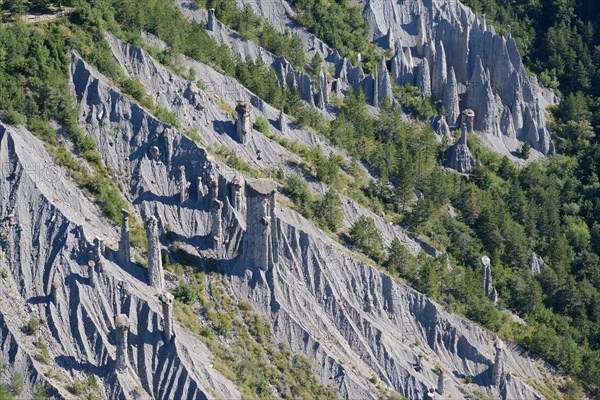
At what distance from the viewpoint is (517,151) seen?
120 meters

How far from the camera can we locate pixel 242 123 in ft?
328

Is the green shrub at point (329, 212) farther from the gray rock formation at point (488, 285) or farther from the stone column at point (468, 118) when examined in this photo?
the stone column at point (468, 118)

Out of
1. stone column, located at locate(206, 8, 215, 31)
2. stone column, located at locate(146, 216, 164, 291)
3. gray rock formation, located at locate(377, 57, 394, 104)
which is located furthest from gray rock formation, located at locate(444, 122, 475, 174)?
stone column, located at locate(146, 216, 164, 291)

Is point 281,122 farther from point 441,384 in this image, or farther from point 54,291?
point 54,291

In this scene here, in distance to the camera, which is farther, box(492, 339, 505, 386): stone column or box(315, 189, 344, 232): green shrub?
box(315, 189, 344, 232): green shrub

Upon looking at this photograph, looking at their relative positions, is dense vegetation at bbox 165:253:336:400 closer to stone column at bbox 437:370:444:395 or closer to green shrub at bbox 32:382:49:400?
stone column at bbox 437:370:444:395

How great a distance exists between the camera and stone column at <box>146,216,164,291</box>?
87750 mm

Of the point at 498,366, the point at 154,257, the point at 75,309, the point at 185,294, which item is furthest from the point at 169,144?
the point at 498,366

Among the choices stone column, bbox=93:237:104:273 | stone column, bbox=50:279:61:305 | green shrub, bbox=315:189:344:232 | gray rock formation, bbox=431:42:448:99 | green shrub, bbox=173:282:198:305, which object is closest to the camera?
stone column, bbox=50:279:61:305

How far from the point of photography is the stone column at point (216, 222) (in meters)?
92.4

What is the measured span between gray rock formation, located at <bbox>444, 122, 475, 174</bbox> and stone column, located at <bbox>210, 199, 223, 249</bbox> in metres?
27.8

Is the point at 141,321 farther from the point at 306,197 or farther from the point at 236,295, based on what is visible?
the point at 306,197

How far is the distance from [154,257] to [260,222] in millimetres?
7628

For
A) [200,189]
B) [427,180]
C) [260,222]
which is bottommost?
[427,180]
